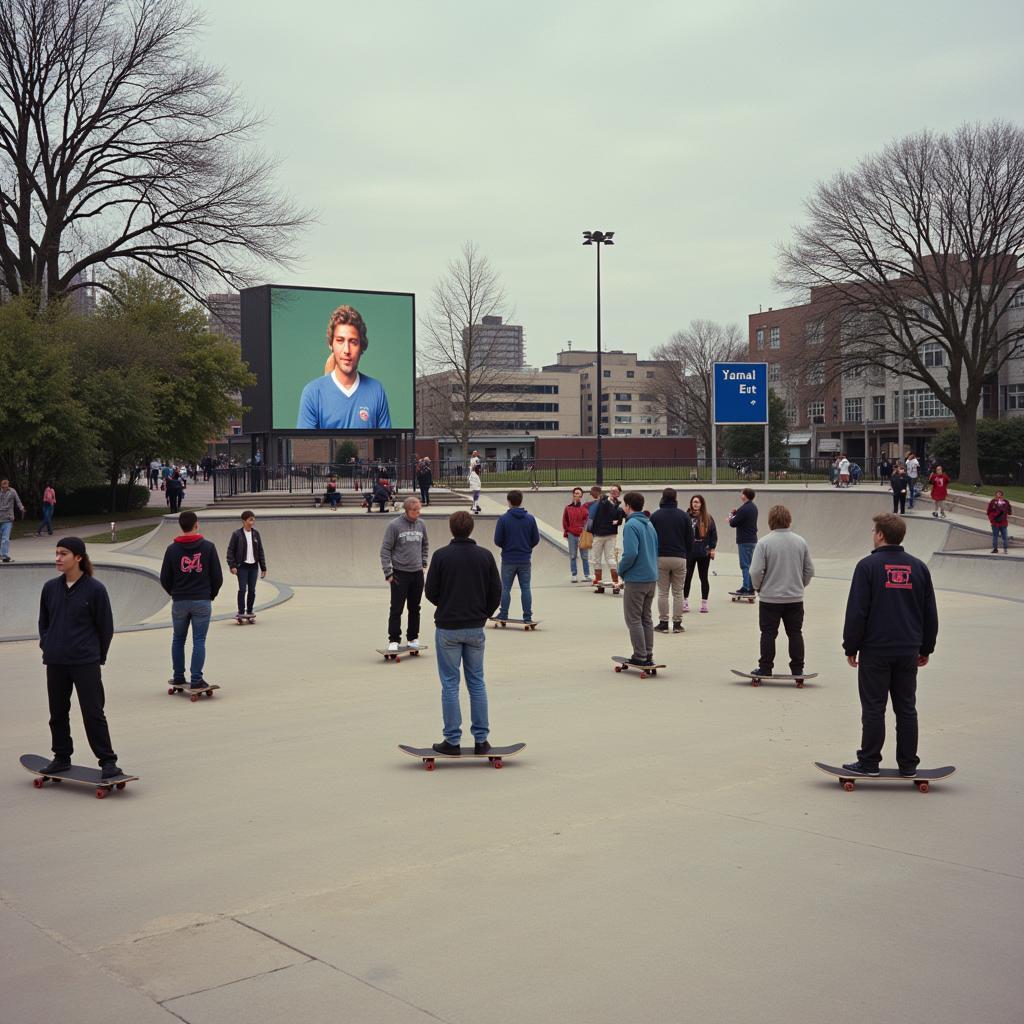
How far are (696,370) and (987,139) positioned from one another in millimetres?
60653

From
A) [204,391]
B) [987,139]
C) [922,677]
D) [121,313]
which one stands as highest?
[987,139]

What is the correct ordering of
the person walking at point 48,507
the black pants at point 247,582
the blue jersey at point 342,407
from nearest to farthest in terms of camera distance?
1. the black pants at point 247,582
2. the person walking at point 48,507
3. the blue jersey at point 342,407

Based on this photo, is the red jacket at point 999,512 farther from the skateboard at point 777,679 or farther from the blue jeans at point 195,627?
the blue jeans at point 195,627

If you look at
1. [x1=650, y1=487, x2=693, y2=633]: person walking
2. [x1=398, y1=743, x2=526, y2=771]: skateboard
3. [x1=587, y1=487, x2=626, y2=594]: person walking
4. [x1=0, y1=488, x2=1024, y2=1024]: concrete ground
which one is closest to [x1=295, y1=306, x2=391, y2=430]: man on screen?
[x1=587, y1=487, x2=626, y2=594]: person walking

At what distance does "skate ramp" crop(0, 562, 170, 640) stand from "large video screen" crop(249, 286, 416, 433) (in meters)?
19.4

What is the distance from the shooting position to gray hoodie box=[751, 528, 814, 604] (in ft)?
35.4

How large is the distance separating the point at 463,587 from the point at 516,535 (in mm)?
6891

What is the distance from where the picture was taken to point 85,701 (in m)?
7.19

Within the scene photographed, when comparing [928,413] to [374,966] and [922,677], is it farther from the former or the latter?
[374,966]

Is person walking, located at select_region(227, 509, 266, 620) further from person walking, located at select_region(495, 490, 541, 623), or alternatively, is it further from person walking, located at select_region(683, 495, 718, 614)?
person walking, located at select_region(683, 495, 718, 614)

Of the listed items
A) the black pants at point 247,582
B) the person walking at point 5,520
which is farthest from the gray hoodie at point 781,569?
the person walking at point 5,520

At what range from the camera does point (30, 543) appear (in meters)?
28.8

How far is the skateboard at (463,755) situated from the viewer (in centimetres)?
773

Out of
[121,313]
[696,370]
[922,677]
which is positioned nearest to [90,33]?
[121,313]
